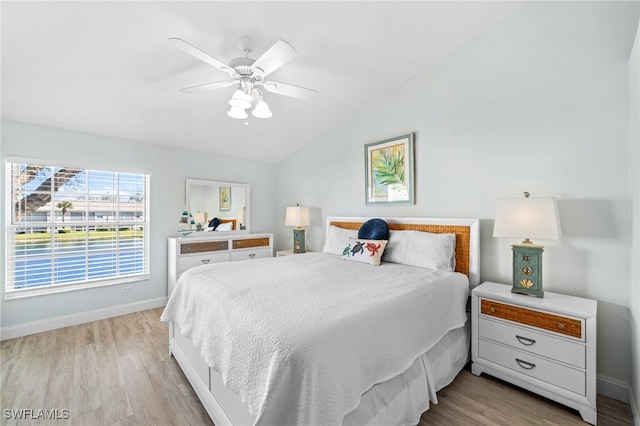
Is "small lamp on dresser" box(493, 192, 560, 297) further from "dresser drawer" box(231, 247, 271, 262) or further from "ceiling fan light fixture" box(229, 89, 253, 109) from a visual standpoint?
"dresser drawer" box(231, 247, 271, 262)

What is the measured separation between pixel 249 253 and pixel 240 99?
8.98 feet

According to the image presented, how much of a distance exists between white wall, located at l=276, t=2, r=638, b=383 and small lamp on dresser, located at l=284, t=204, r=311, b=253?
1.53m

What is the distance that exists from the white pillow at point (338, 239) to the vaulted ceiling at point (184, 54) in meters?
1.59

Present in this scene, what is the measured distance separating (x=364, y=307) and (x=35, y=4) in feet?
9.00

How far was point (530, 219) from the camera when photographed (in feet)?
6.39

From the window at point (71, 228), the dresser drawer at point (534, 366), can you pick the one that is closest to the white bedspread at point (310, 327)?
the dresser drawer at point (534, 366)

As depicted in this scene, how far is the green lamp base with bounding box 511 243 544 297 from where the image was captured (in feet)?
6.57

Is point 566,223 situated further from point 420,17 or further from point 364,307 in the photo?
point 420,17

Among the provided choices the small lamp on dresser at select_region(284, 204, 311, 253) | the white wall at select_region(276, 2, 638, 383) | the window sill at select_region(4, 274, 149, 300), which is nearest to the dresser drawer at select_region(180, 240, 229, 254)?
the window sill at select_region(4, 274, 149, 300)

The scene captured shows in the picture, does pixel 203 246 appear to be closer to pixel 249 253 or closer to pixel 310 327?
pixel 249 253

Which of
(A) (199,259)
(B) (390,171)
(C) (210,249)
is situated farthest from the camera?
(C) (210,249)

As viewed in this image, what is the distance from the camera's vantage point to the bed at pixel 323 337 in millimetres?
1122

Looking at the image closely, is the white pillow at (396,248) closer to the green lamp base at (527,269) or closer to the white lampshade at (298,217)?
the green lamp base at (527,269)

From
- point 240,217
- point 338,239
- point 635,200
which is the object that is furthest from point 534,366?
point 240,217
